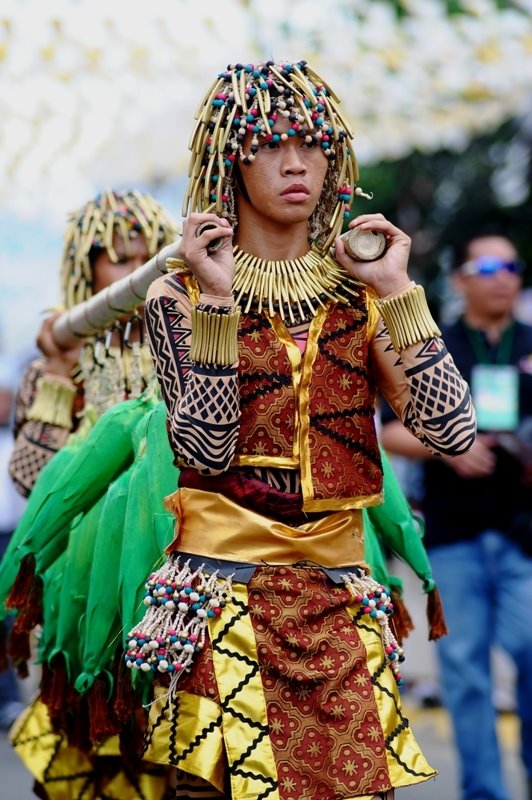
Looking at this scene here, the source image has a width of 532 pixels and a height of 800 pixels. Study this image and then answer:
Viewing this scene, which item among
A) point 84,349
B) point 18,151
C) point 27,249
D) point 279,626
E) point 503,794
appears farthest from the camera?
point 27,249

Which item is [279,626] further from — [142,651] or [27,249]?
[27,249]

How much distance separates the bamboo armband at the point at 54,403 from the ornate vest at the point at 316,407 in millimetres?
1794

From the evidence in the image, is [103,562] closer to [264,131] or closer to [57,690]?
[57,690]

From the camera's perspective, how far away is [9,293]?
13461 millimetres

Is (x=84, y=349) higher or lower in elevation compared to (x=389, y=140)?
lower

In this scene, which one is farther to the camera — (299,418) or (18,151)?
(18,151)

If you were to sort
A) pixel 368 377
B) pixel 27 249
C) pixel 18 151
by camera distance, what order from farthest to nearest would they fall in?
pixel 27 249 < pixel 18 151 < pixel 368 377

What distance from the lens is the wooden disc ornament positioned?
339 cm

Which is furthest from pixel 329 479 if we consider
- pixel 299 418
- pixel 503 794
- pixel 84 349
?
pixel 503 794

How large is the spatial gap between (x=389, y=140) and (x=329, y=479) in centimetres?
1051

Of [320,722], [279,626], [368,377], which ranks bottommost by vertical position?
[320,722]

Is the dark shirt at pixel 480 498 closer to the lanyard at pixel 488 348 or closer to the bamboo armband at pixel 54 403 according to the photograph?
the lanyard at pixel 488 348

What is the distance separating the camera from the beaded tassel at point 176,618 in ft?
10.7

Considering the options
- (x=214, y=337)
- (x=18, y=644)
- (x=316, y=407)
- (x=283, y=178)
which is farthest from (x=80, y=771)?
(x=283, y=178)
